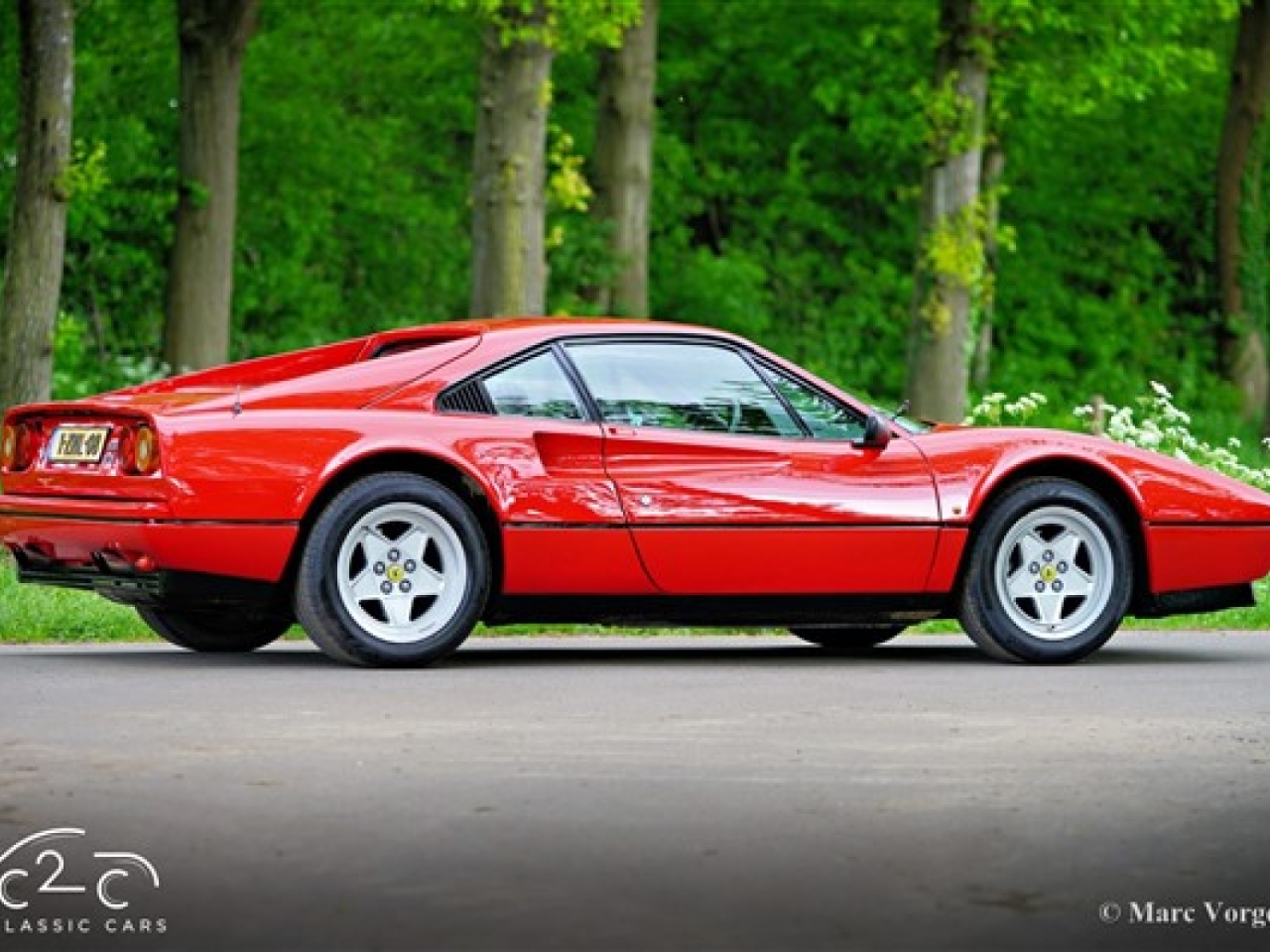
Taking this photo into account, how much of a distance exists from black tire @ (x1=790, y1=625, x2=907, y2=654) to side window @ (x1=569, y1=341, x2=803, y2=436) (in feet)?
5.18

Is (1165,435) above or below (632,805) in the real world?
above

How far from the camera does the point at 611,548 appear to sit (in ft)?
39.7

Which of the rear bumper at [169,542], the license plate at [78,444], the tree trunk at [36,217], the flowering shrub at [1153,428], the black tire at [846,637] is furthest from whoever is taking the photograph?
the tree trunk at [36,217]

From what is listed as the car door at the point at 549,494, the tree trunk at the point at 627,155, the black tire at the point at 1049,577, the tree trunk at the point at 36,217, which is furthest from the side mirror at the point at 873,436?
the tree trunk at the point at 627,155

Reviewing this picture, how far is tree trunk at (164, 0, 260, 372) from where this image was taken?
28781 mm

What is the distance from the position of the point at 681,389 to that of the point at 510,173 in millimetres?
12880

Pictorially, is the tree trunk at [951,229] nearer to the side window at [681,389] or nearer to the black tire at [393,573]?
the side window at [681,389]

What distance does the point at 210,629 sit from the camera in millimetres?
13148

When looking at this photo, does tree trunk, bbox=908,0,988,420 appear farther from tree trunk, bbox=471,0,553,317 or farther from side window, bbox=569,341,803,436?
side window, bbox=569,341,803,436

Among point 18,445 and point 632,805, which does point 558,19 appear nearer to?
point 18,445

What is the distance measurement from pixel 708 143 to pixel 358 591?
3452cm

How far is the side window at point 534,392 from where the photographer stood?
12258mm

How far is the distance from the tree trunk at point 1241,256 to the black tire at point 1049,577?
33148 mm

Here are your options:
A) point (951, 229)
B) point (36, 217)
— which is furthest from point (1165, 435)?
point (951, 229)
